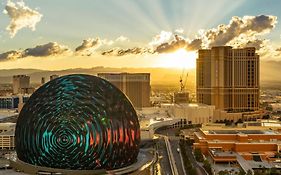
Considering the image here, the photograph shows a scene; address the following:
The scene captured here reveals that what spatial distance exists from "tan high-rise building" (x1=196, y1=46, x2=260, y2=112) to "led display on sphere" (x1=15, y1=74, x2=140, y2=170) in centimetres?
7777

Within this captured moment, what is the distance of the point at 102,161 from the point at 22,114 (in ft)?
29.1

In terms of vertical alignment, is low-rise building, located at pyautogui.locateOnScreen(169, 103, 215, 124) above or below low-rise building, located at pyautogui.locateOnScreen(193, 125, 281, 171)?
above

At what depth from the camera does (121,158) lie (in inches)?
1423

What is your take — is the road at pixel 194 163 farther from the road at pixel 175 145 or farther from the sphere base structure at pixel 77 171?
the sphere base structure at pixel 77 171

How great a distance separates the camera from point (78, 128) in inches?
1363

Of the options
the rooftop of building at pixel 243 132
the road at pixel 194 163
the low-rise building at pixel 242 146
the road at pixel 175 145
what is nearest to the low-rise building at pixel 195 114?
the road at pixel 175 145

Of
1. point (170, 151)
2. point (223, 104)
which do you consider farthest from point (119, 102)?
point (223, 104)

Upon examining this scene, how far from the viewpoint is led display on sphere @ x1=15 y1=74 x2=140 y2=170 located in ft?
114

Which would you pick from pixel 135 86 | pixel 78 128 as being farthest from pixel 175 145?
pixel 135 86

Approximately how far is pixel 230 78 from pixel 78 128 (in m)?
84.4

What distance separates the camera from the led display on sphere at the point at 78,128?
34625mm

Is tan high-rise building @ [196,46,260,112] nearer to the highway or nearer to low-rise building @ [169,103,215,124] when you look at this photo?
low-rise building @ [169,103,215,124]

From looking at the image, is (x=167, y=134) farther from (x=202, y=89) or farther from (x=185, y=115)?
(x=202, y=89)

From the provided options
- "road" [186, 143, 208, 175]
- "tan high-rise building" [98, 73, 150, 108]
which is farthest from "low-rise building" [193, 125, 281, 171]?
"tan high-rise building" [98, 73, 150, 108]
